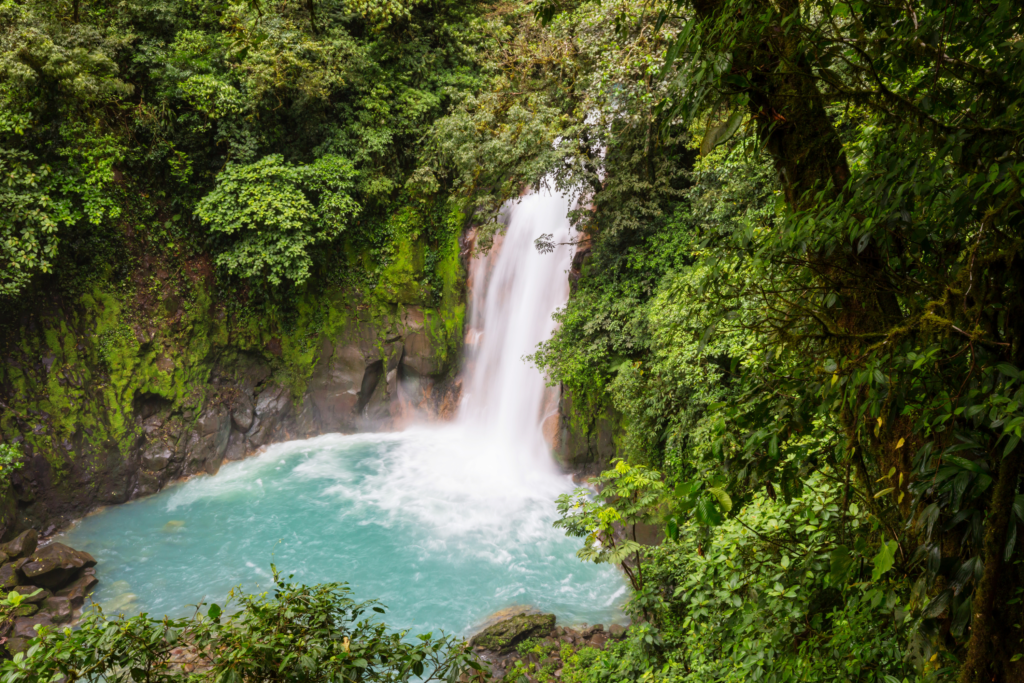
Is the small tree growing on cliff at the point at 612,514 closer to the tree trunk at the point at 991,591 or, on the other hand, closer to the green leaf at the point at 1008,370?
the tree trunk at the point at 991,591

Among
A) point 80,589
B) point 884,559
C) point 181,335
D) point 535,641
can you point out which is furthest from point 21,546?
point 884,559

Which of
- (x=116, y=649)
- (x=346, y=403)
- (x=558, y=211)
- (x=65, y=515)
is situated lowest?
(x=65, y=515)

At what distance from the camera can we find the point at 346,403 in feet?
41.4

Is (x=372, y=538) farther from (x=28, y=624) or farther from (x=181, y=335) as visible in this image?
(x=181, y=335)

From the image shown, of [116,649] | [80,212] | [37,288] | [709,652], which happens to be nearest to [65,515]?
[37,288]

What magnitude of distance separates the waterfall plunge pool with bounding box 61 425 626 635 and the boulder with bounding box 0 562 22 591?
3.42ft

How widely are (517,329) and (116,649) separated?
9.49 metres

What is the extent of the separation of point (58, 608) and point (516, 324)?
8.26m

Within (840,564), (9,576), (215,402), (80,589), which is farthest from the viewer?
(215,402)

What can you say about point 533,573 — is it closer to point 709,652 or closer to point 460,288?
point 709,652

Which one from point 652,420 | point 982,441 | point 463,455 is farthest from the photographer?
point 463,455

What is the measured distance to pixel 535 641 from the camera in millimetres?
6465

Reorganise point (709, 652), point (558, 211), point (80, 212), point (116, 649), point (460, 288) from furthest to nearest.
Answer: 1. point (460, 288)
2. point (558, 211)
3. point (80, 212)
4. point (709, 652)
5. point (116, 649)

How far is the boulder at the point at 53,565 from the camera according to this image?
7375 mm
